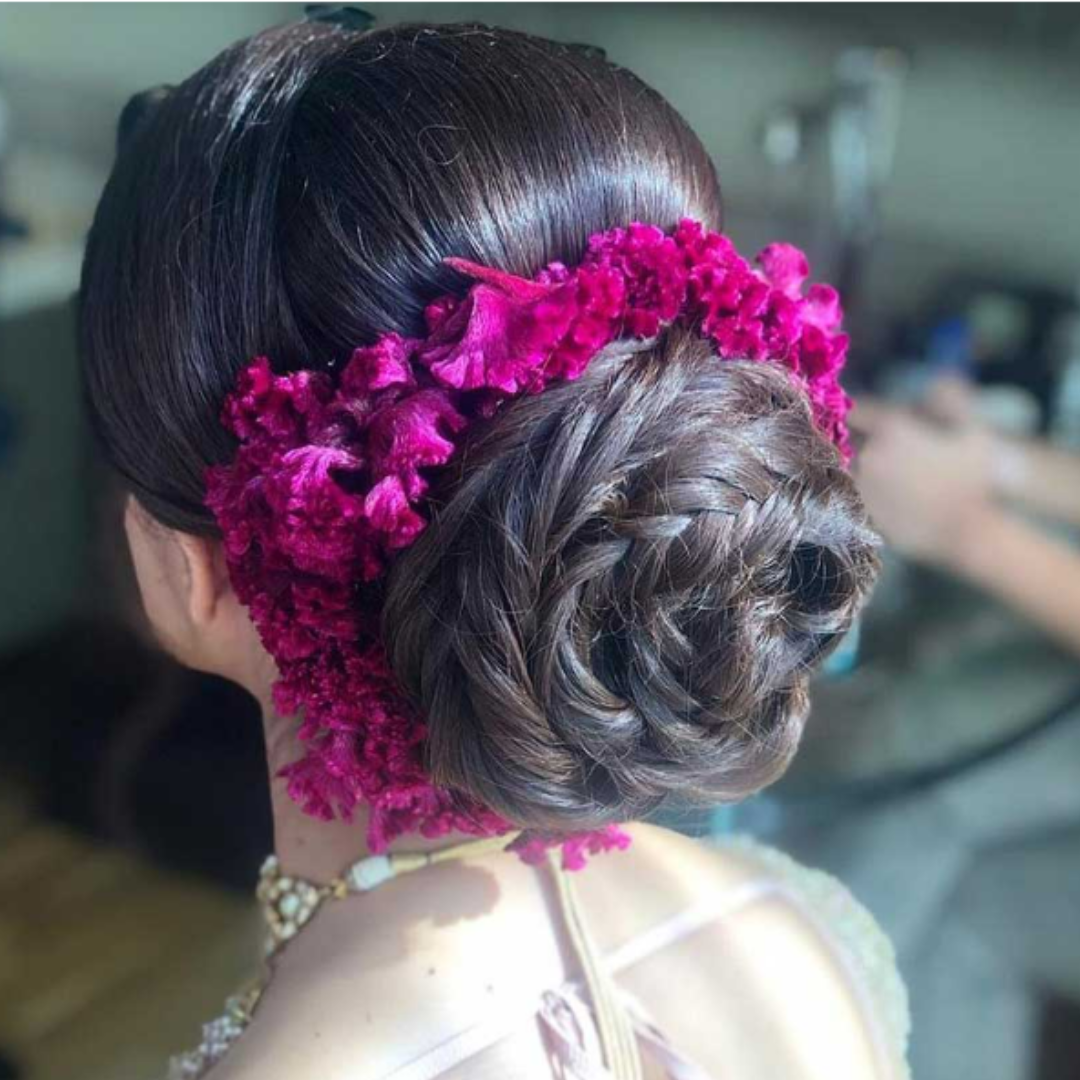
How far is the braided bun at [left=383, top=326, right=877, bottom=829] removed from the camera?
1.39ft

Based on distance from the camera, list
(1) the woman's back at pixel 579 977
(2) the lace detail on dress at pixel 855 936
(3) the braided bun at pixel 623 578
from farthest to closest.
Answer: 1. (2) the lace detail on dress at pixel 855 936
2. (1) the woman's back at pixel 579 977
3. (3) the braided bun at pixel 623 578

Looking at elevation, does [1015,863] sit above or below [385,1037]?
below

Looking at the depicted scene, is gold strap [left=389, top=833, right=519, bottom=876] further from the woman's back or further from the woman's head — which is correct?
the woman's head

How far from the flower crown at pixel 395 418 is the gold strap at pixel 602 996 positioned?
13 centimetres

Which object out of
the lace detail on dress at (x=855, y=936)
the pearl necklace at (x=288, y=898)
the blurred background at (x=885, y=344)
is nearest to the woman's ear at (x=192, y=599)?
the pearl necklace at (x=288, y=898)

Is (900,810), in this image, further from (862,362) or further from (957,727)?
(862,362)

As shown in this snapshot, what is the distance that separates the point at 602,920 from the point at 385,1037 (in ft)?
0.50

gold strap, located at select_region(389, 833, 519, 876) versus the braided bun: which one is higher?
the braided bun

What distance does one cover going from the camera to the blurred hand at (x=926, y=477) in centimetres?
84

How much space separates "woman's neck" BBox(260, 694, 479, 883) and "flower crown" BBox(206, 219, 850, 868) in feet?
0.30

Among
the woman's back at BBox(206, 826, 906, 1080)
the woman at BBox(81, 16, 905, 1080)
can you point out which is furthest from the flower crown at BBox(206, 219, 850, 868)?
the woman's back at BBox(206, 826, 906, 1080)

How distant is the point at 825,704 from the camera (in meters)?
0.85

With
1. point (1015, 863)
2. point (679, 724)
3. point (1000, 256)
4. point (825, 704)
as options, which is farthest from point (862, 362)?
point (679, 724)

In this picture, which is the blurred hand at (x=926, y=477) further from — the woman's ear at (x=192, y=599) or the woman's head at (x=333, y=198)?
the woman's ear at (x=192, y=599)
